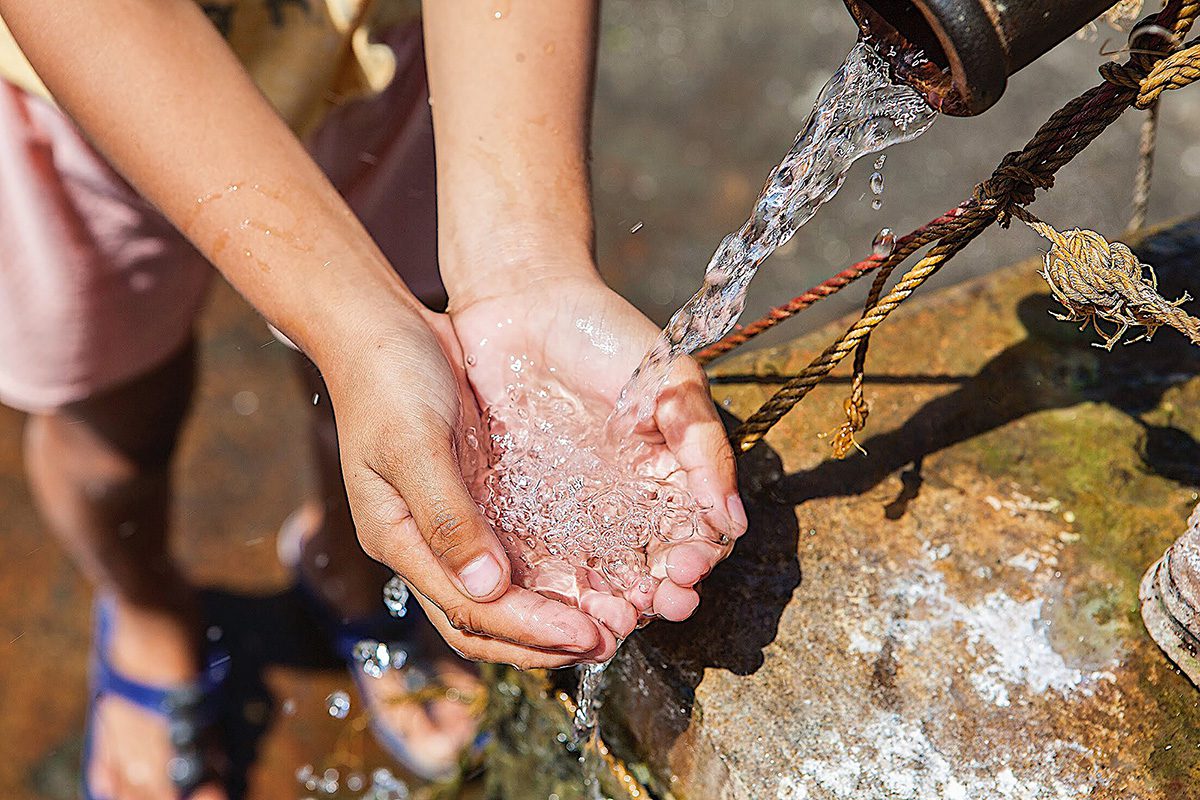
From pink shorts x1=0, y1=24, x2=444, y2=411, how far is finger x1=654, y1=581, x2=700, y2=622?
1.02 metres

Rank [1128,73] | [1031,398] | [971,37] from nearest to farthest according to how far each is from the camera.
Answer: [971,37], [1128,73], [1031,398]

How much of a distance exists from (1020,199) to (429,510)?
0.91 m

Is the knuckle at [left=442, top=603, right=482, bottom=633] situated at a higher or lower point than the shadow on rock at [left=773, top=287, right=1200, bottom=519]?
higher

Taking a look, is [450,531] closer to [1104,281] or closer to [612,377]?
[612,377]

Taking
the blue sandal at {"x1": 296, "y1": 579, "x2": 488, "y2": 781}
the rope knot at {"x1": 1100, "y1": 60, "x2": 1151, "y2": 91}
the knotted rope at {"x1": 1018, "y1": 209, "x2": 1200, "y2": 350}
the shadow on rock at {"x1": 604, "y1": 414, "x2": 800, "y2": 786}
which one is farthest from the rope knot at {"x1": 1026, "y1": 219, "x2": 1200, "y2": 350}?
the blue sandal at {"x1": 296, "y1": 579, "x2": 488, "y2": 781}

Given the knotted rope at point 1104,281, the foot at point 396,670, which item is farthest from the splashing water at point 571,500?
the foot at point 396,670

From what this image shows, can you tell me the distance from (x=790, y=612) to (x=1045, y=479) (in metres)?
0.54

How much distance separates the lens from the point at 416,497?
1405mm

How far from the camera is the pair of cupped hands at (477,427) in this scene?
4.57 feet

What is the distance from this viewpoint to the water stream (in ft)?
4.87

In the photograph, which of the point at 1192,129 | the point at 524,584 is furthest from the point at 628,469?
the point at 1192,129

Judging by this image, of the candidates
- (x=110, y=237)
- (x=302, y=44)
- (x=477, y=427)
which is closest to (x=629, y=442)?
(x=477, y=427)

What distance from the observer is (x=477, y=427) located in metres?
1.67

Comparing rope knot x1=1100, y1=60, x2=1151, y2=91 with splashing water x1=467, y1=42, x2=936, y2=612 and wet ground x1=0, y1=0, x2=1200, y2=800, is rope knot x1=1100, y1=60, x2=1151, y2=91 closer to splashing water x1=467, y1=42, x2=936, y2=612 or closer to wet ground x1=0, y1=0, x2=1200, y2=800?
splashing water x1=467, y1=42, x2=936, y2=612
